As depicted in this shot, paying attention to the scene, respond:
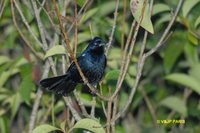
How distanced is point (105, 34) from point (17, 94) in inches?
37.9

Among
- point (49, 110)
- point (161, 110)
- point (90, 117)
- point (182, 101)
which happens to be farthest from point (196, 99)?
point (90, 117)

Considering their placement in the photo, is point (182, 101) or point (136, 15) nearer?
point (136, 15)

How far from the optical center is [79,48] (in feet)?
15.9

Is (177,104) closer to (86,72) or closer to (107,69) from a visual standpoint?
(107,69)

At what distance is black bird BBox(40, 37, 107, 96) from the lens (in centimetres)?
430

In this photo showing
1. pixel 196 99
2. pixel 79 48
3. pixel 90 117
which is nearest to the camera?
pixel 90 117

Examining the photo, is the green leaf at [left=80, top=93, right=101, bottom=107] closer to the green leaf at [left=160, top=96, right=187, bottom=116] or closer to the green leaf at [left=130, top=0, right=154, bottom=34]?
the green leaf at [left=160, top=96, right=187, bottom=116]

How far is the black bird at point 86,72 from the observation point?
4.30 meters

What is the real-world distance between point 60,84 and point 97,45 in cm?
41

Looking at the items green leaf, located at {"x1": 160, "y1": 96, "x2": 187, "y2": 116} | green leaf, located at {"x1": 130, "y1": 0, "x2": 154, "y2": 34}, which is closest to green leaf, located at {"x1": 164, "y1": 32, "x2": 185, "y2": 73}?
green leaf, located at {"x1": 160, "y1": 96, "x2": 187, "y2": 116}

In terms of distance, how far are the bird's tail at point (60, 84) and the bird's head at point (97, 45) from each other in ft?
1.00

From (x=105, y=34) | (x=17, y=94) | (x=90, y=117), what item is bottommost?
(x=90, y=117)

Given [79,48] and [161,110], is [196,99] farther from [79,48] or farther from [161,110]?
[79,48]

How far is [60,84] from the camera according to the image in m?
4.38
